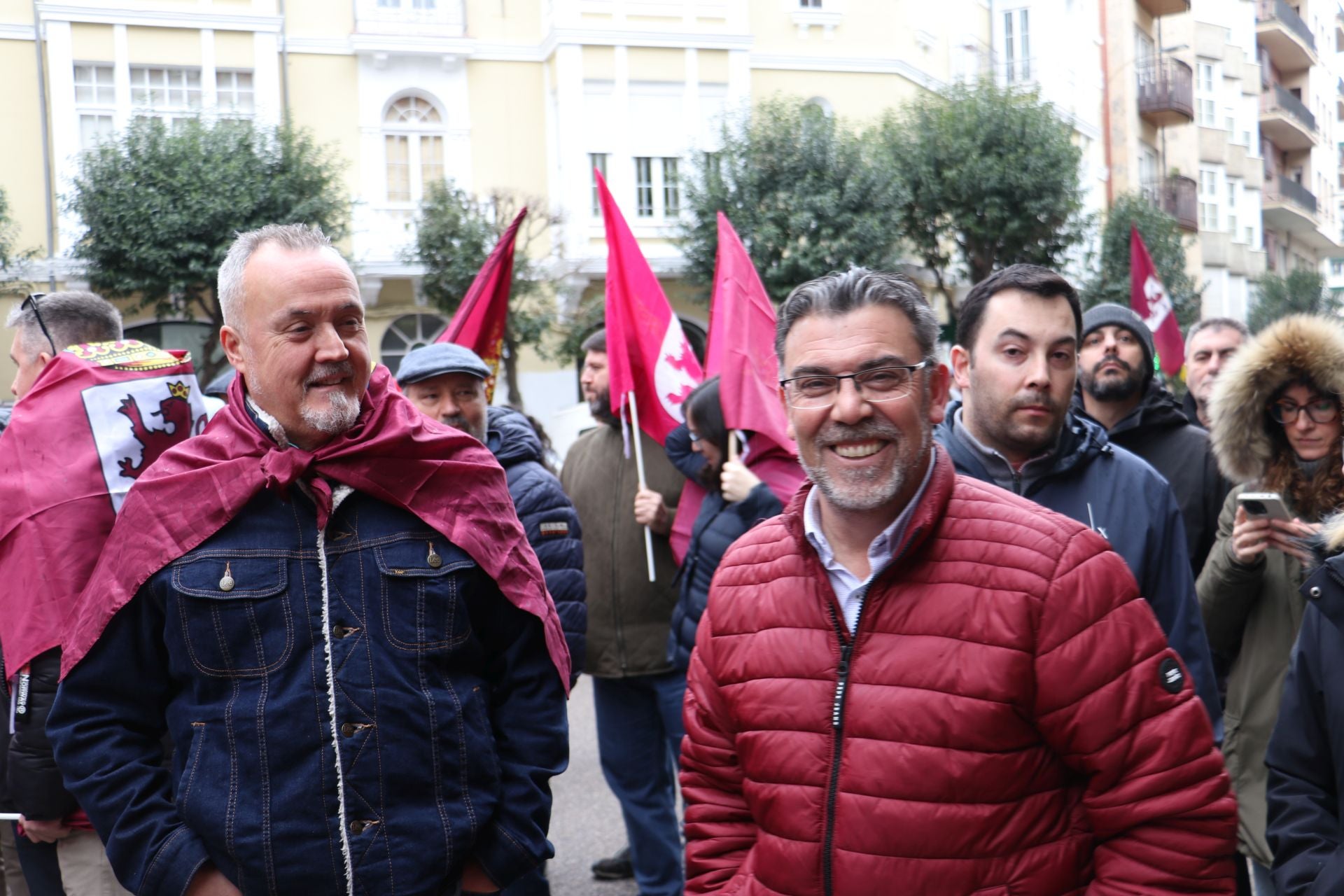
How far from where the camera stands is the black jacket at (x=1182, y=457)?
4879 millimetres

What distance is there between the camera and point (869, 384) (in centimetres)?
243

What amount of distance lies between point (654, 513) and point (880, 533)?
3.54 metres

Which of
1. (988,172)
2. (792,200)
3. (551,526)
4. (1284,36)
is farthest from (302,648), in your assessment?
(988,172)

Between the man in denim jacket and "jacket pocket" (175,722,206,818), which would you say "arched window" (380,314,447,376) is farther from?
"jacket pocket" (175,722,206,818)

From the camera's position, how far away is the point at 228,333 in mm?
2877

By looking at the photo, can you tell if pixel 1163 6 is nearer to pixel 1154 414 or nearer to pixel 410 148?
pixel 410 148

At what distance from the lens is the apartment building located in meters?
22.9

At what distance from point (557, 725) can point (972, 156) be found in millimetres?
23056

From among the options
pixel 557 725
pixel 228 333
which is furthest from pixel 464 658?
pixel 228 333

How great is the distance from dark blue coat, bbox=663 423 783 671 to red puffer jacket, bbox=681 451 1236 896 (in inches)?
103

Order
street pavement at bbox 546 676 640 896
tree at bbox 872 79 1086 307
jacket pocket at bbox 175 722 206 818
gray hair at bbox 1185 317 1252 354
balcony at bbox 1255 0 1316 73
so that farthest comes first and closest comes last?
tree at bbox 872 79 1086 307
balcony at bbox 1255 0 1316 73
gray hair at bbox 1185 317 1252 354
street pavement at bbox 546 676 640 896
jacket pocket at bbox 175 722 206 818

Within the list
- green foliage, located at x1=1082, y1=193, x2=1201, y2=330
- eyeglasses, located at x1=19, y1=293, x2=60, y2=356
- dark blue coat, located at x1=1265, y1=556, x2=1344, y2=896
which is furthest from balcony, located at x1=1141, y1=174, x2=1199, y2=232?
dark blue coat, located at x1=1265, y1=556, x2=1344, y2=896

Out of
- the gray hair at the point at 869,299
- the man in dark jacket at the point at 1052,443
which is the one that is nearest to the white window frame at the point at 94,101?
the man in dark jacket at the point at 1052,443

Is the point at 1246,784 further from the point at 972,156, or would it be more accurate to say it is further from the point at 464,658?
the point at 972,156
